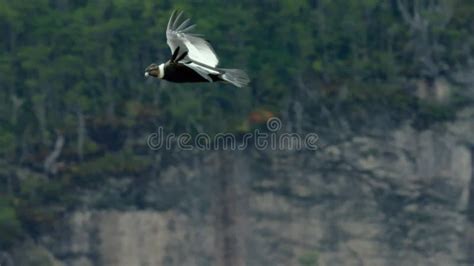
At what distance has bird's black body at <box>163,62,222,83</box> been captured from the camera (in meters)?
22.8

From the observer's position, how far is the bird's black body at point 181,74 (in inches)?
896

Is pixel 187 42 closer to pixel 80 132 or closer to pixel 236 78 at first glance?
pixel 236 78

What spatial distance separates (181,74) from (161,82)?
22206 mm

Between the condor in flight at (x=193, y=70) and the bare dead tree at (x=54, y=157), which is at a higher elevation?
the condor in flight at (x=193, y=70)

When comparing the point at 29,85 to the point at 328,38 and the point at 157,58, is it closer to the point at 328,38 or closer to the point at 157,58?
the point at 157,58

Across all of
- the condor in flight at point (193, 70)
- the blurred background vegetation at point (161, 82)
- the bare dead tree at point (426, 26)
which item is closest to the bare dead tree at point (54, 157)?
the blurred background vegetation at point (161, 82)

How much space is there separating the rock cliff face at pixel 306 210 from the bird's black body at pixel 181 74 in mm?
21812

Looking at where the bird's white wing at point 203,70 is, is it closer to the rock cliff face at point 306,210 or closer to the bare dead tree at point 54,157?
the rock cliff face at point 306,210

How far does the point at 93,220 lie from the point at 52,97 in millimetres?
3162

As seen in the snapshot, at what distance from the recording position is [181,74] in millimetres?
22891

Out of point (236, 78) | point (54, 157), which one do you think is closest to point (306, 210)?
point (54, 157)

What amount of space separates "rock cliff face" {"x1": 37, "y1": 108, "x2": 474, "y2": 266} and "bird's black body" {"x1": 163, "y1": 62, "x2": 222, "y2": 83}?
21.8 m

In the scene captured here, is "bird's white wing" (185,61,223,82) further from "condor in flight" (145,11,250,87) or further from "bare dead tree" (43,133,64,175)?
"bare dead tree" (43,133,64,175)

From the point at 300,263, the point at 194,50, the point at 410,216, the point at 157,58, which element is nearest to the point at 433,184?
the point at 410,216
